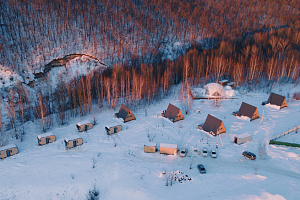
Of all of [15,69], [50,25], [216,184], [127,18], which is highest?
[127,18]

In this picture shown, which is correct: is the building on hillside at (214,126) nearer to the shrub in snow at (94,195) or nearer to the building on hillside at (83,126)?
the building on hillside at (83,126)

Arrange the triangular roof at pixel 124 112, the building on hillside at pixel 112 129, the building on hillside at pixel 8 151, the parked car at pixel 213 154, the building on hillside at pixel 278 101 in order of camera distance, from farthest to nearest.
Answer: the building on hillside at pixel 278 101, the triangular roof at pixel 124 112, the building on hillside at pixel 112 129, the building on hillside at pixel 8 151, the parked car at pixel 213 154

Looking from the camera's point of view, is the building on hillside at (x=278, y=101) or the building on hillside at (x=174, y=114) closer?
the building on hillside at (x=174, y=114)

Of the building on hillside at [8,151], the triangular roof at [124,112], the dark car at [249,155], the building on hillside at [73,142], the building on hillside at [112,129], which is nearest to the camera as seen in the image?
the dark car at [249,155]

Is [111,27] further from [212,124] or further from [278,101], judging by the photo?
[278,101]

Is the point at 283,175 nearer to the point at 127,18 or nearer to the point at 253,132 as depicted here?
the point at 253,132

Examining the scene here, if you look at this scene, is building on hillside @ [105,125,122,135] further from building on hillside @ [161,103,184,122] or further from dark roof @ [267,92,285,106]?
dark roof @ [267,92,285,106]

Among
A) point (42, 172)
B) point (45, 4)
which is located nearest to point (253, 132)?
point (42, 172)

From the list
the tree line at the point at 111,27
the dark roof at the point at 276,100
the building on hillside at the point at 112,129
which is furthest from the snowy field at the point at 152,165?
the tree line at the point at 111,27
